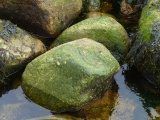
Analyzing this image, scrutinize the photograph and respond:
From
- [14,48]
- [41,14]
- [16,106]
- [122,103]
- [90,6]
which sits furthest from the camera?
[90,6]

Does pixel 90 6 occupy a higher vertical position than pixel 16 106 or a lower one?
higher

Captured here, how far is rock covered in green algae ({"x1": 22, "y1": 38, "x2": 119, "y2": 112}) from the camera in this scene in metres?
5.01

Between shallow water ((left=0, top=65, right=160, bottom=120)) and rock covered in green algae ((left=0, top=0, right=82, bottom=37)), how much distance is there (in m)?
1.22

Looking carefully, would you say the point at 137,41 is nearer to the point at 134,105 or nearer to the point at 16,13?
the point at 134,105

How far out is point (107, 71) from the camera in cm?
523

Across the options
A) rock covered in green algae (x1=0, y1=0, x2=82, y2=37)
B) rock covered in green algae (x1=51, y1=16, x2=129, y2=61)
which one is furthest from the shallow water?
rock covered in green algae (x1=0, y1=0, x2=82, y2=37)

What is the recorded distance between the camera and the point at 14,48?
5.91m

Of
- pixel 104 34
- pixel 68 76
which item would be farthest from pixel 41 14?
pixel 68 76

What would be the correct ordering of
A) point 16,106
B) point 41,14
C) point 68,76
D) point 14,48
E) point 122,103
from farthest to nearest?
point 41,14 → point 14,48 → point 122,103 → point 16,106 → point 68,76

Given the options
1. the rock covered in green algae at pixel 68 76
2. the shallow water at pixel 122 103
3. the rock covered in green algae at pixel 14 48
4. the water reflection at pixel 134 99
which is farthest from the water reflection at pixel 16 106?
the water reflection at pixel 134 99

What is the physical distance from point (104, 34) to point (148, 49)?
91cm

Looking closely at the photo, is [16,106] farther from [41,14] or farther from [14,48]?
[41,14]

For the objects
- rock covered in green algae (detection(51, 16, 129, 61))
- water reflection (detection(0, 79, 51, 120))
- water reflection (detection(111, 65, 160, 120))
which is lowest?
water reflection (detection(0, 79, 51, 120))

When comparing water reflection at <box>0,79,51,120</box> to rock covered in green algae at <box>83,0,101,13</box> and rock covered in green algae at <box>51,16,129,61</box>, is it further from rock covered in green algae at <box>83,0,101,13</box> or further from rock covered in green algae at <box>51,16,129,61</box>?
rock covered in green algae at <box>83,0,101,13</box>
